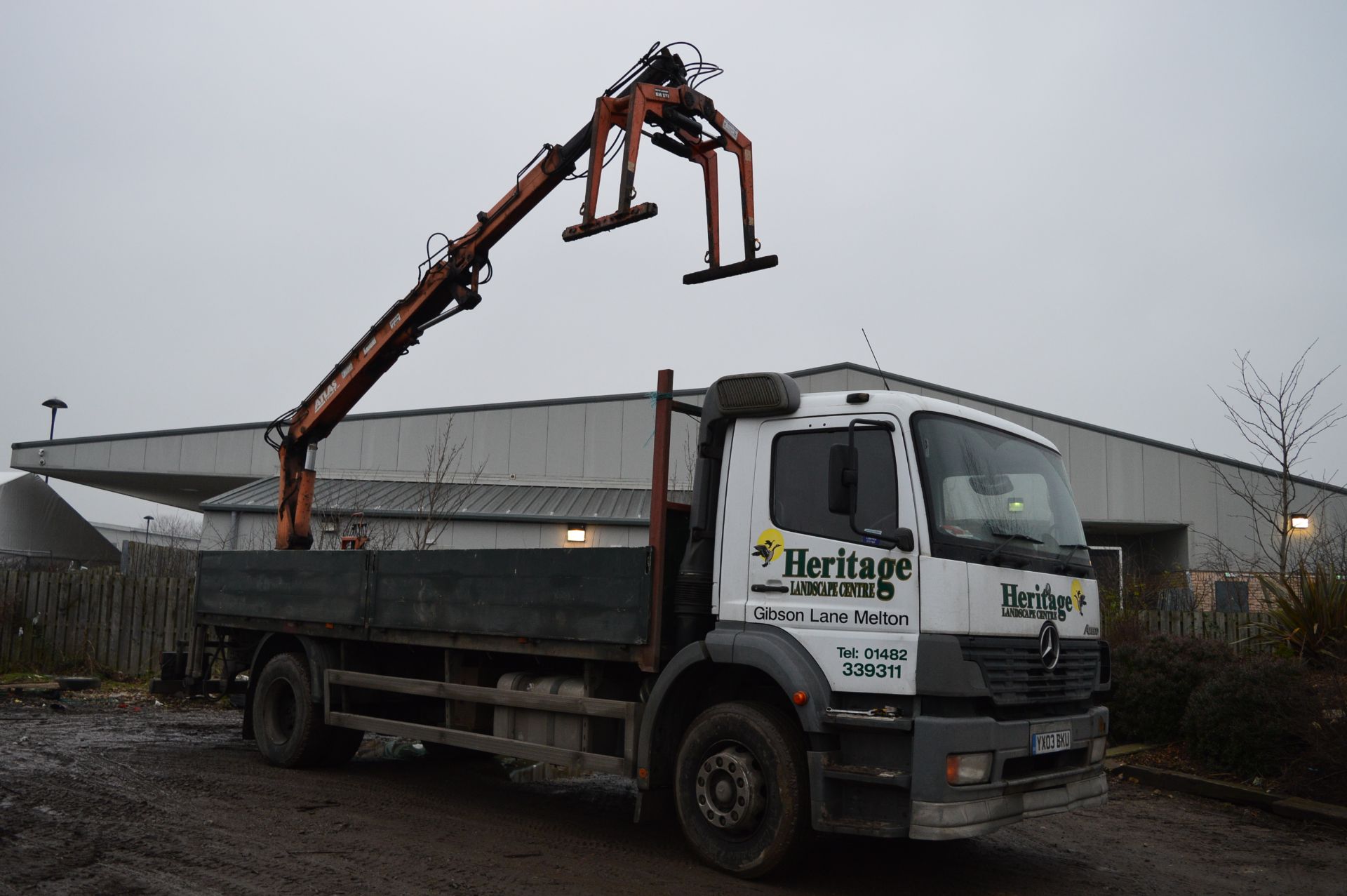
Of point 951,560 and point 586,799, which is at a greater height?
point 951,560

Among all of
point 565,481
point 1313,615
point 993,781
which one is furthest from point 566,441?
point 993,781

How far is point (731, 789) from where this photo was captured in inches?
224

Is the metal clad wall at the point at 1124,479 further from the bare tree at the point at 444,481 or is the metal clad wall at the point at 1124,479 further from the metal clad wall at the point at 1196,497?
the bare tree at the point at 444,481

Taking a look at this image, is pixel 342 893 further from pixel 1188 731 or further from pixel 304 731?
pixel 1188 731

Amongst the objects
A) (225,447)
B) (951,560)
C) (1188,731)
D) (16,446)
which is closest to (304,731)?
(951,560)

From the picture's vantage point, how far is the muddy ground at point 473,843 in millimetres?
5641

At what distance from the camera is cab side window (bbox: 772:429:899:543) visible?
18.2 ft

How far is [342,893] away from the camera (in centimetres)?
531

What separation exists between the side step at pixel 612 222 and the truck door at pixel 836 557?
220 centimetres

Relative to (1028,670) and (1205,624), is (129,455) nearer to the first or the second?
(1205,624)

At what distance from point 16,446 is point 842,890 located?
3159 centimetres

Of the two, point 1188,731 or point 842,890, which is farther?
point 1188,731

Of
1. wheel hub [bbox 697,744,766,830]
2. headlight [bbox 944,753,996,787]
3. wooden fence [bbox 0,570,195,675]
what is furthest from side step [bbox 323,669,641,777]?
wooden fence [bbox 0,570,195,675]

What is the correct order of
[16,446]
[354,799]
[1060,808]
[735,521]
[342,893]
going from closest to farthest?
[342,893], [1060,808], [735,521], [354,799], [16,446]
